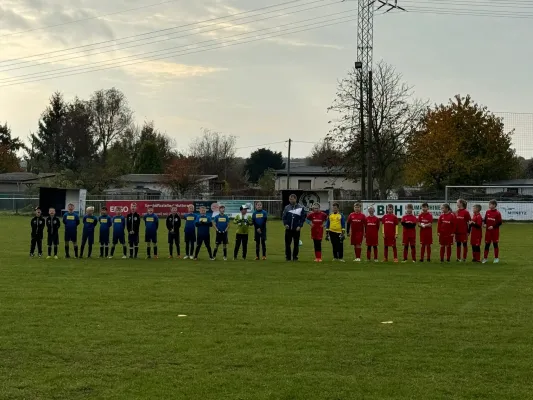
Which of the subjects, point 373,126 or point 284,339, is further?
point 373,126

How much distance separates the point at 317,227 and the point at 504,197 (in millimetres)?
28690

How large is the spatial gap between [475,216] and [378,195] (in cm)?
3764

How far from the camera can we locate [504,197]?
1779 inches

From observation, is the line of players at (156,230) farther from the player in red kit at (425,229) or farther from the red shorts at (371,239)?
the player in red kit at (425,229)

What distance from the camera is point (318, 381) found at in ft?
22.4

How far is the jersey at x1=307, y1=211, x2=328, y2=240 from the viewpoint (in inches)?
811

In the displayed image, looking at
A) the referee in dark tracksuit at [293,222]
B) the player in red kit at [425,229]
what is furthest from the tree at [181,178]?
the player in red kit at [425,229]

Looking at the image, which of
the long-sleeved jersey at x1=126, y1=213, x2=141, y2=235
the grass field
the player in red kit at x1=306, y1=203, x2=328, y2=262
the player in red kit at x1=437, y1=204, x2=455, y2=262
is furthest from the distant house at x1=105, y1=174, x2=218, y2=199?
the grass field

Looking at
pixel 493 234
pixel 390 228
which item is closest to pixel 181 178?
pixel 390 228

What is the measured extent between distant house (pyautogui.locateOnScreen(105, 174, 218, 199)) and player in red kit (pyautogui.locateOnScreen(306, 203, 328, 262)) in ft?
138

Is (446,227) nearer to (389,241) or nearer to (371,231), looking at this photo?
(389,241)

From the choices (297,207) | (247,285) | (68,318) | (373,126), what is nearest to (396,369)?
(68,318)

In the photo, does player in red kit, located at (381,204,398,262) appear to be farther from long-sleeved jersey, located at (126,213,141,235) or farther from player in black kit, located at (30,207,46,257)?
player in black kit, located at (30,207,46,257)

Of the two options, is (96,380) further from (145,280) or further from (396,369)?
(145,280)
